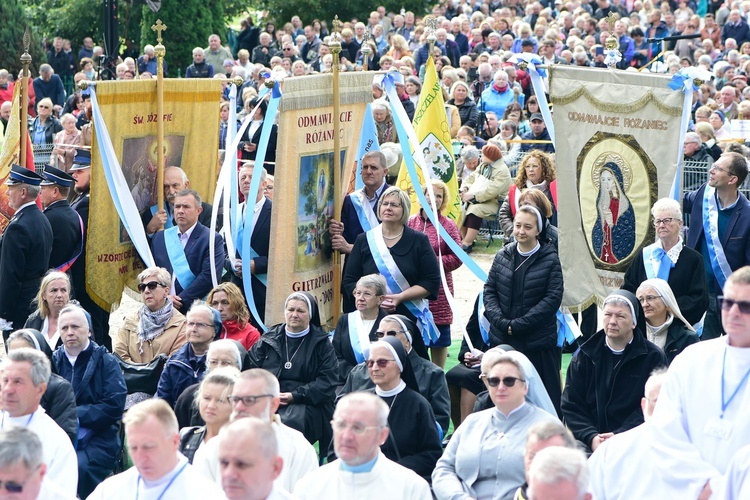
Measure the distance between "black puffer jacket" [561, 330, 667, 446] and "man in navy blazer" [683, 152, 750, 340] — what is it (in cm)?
166

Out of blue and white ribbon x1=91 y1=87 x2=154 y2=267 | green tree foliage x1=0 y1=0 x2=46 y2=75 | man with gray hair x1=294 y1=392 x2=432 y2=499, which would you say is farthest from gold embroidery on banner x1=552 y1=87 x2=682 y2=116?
green tree foliage x1=0 y1=0 x2=46 y2=75

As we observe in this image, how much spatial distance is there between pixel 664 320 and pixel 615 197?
1405 mm

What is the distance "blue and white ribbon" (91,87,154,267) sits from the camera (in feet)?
34.3

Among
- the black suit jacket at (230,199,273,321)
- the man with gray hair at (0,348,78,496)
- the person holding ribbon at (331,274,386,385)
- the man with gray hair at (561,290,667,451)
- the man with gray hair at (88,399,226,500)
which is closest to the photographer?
the man with gray hair at (88,399,226,500)

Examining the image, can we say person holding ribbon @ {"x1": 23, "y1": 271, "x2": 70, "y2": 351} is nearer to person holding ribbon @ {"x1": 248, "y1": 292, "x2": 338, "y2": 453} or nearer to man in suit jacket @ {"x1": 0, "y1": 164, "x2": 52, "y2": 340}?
man in suit jacket @ {"x1": 0, "y1": 164, "x2": 52, "y2": 340}

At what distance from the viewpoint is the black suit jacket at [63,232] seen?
10.6 m

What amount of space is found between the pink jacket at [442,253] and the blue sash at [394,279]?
0.30 m

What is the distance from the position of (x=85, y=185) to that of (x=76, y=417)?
11.8ft

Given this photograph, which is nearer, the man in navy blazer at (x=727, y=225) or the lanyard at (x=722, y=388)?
the lanyard at (x=722, y=388)

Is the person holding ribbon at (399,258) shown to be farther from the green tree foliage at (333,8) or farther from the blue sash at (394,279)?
the green tree foliage at (333,8)

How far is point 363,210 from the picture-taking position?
1038 cm

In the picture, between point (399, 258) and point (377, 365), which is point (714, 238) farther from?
point (377, 365)

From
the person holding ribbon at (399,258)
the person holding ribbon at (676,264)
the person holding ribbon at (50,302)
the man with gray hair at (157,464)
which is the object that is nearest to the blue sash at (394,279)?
the person holding ribbon at (399,258)

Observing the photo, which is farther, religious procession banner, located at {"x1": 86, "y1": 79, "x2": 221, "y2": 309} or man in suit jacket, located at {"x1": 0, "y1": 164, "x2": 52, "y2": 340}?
religious procession banner, located at {"x1": 86, "y1": 79, "x2": 221, "y2": 309}
